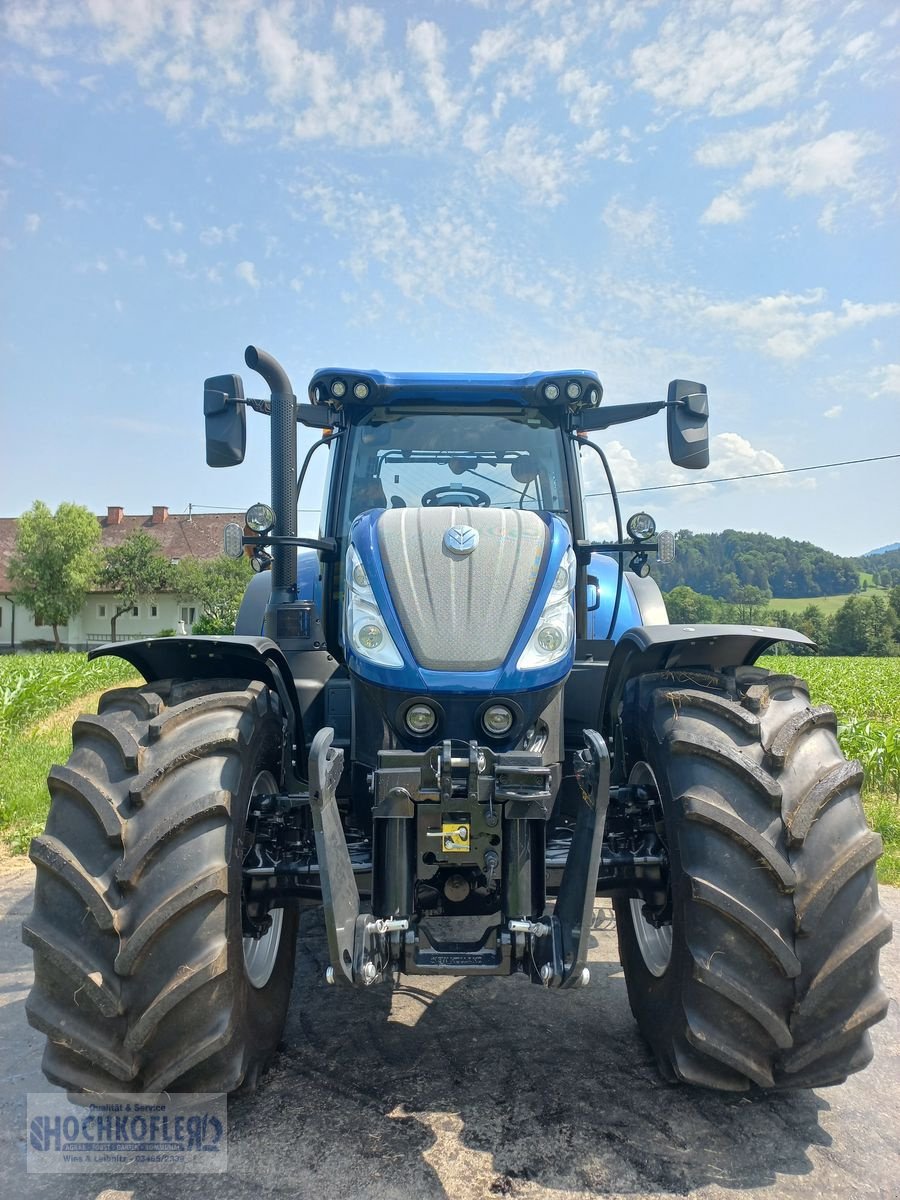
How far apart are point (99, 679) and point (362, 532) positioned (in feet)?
62.9

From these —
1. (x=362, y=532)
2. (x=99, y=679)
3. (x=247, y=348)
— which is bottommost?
(x=99, y=679)

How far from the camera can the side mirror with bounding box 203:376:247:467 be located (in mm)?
3725

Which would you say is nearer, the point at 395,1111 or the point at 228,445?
the point at 395,1111

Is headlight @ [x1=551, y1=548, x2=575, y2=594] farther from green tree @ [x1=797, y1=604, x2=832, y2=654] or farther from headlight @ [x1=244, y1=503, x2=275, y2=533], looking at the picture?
green tree @ [x1=797, y1=604, x2=832, y2=654]

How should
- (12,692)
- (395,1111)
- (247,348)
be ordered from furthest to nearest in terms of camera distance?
1. (12,692)
2. (247,348)
3. (395,1111)

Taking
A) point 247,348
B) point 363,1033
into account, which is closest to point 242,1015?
point 363,1033

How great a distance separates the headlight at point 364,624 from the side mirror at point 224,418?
39.2 inches

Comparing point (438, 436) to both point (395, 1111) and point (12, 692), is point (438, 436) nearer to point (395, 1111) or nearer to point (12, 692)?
Answer: point (395, 1111)

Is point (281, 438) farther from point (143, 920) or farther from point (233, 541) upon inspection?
point (143, 920)

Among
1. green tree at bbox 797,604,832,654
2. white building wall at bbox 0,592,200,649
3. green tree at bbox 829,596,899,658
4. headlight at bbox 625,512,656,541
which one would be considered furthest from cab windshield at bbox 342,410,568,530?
green tree at bbox 829,596,899,658

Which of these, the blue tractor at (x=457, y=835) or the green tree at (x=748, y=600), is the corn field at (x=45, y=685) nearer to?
the blue tractor at (x=457, y=835)

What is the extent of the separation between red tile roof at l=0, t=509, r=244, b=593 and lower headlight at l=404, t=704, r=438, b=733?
44.1 metres

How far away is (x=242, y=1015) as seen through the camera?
251 centimetres

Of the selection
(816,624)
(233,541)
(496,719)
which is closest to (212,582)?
(233,541)
